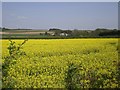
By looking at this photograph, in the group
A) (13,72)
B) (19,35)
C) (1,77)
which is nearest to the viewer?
(1,77)

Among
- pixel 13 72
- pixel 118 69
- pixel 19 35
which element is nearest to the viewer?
pixel 13 72

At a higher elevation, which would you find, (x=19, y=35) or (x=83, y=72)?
(x=19, y=35)

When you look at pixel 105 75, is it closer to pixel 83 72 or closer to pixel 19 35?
pixel 83 72

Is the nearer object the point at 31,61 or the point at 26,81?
the point at 26,81

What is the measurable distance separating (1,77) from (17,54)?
849 millimetres

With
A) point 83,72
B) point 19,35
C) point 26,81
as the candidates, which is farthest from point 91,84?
point 19,35

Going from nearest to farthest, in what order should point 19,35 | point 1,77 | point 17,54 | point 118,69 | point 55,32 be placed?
point 17,54
point 1,77
point 118,69
point 19,35
point 55,32

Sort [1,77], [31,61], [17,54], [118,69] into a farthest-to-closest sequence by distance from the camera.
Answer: [31,61]
[118,69]
[1,77]
[17,54]

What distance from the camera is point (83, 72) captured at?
8859mm

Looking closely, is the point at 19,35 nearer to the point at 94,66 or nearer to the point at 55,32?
the point at 55,32

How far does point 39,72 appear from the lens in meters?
9.22

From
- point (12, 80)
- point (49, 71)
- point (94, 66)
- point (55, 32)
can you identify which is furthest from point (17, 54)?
point (55, 32)

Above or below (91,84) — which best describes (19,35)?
above

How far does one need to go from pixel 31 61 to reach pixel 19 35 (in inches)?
230
